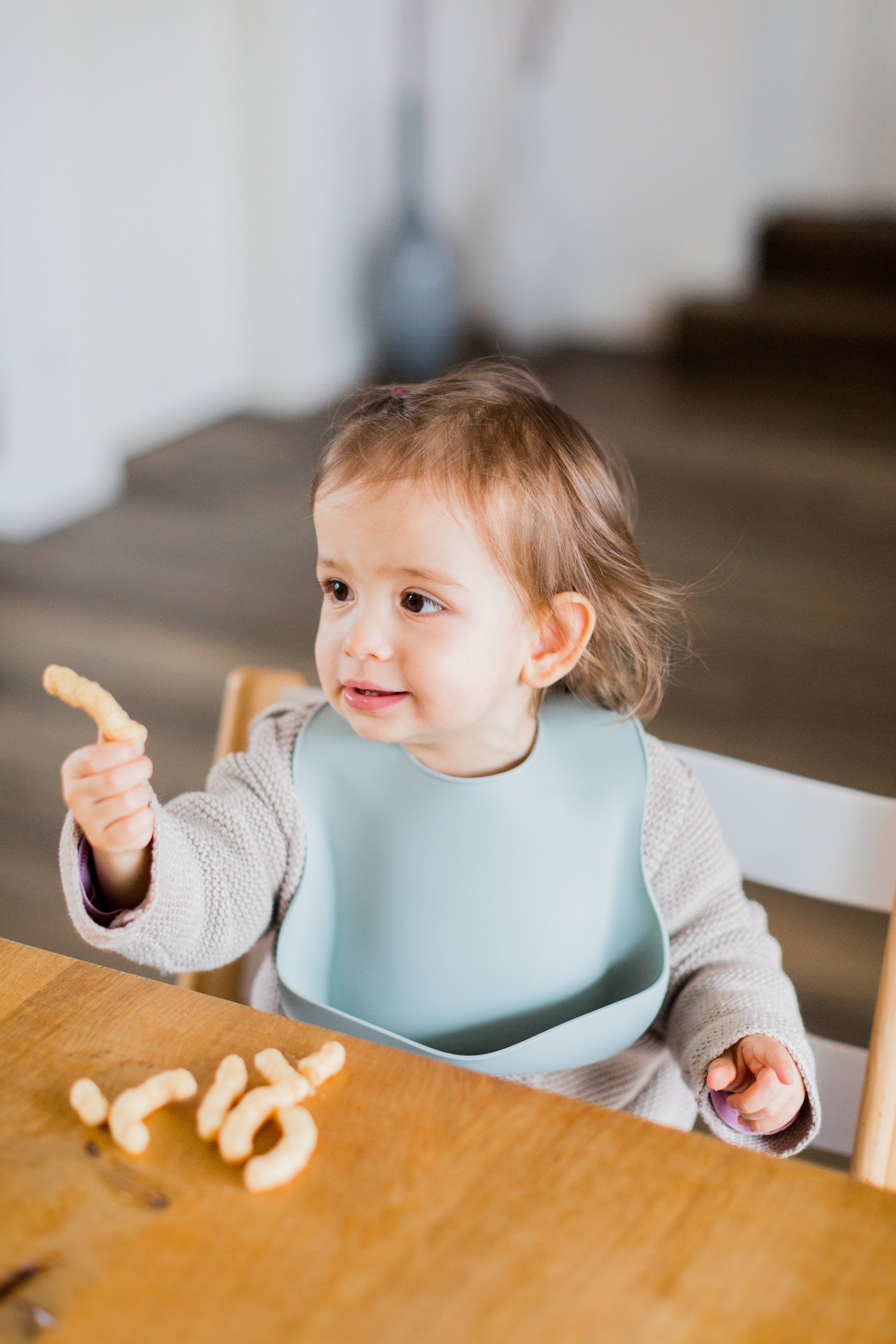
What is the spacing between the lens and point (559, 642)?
88 cm

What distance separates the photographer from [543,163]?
205 inches

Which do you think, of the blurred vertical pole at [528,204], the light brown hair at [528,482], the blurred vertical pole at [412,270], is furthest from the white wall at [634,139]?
the light brown hair at [528,482]

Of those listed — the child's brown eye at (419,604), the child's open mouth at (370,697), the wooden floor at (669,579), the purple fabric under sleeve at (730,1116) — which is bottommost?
the wooden floor at (669,579)

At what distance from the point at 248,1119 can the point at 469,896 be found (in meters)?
0.33

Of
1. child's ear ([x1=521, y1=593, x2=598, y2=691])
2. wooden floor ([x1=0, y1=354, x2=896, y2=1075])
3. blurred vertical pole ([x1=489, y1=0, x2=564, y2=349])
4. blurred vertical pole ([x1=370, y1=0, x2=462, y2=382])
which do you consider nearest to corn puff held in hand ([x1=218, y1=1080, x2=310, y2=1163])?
child's ear ([x1=521, y1=593, x2=598, y2=691])

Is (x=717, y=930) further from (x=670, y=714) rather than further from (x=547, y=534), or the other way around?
(x=670, y=714)

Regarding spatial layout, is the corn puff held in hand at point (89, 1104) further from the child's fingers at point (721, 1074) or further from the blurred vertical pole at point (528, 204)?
the blurred vertical pole at point (528, 204)

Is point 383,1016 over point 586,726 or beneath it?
beneath

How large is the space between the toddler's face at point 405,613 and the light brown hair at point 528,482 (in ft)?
0.06

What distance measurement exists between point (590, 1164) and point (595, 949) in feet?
1.03

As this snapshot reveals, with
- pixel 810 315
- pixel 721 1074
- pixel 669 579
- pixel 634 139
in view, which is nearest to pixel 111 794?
pixel 721 1074

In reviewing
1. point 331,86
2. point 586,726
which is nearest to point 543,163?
point 331,86

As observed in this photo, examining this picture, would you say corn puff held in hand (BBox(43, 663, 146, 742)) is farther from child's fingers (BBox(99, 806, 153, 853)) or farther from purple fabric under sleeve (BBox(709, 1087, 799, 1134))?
purple fabric under sleeve (BBox(709, 1087, 799, 1134))

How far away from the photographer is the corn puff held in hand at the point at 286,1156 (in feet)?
1.74
